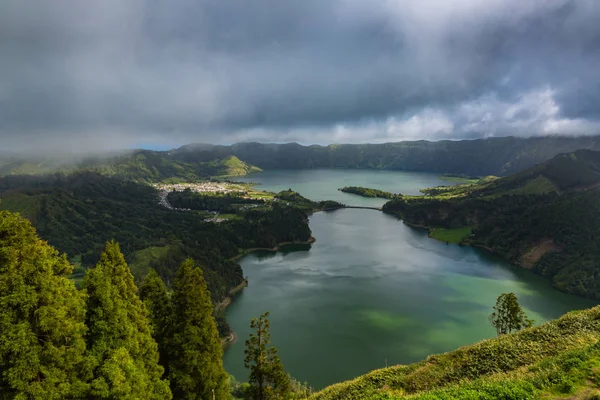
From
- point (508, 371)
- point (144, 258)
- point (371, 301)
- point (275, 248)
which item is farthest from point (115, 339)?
point (275, 248)

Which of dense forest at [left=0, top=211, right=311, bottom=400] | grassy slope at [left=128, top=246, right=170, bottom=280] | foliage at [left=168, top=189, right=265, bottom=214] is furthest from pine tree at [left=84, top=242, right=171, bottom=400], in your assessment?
foliage at [left=168, top=189, right=265, bottom=214]

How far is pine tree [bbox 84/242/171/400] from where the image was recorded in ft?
45.0

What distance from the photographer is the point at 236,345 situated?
57812 millimetres

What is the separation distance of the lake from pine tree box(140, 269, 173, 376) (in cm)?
3103

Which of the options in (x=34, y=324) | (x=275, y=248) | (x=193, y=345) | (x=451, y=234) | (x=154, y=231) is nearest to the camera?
(x=34, y=324)

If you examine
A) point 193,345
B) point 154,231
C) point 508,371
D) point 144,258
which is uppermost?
point 508,371

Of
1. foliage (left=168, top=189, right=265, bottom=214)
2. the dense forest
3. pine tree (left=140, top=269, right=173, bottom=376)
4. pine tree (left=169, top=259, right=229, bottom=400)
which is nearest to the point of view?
the dense forest

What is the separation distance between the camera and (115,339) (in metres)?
14.9

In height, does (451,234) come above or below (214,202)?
below

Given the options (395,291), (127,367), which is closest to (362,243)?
(395,291)

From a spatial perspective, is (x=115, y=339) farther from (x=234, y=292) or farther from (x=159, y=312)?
(x=234, y=292)

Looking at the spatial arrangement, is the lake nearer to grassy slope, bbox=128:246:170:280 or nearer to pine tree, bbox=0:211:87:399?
grassy slope, bbox=128:246:170:280

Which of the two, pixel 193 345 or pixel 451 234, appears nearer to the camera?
pixel 193 345

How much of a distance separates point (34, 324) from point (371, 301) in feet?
218
